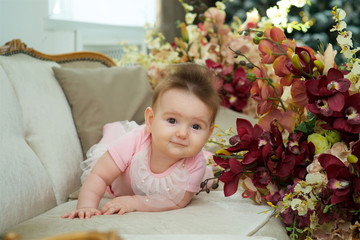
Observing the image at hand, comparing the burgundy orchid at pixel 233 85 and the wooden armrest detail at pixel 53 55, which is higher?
the wooden armrest detail at pixel 53 55

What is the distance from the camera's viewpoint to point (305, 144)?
1.27 meters

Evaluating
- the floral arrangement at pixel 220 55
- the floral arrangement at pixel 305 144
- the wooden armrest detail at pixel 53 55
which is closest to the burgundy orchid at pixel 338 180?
the floral arrangement at pixel 305 144

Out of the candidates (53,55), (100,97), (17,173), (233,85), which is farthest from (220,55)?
(17,173)

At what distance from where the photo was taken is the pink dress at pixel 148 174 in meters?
1.50

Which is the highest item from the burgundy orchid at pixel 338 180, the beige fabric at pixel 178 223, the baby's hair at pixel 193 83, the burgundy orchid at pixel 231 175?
the baby's hair at pixel 193 83

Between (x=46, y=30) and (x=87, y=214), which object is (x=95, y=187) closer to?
(x=87, y=214)

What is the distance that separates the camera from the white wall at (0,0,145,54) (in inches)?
90.3

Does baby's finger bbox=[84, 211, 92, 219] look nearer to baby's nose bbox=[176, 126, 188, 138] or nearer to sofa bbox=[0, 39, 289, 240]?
sofa bbox=[0, 39, 289, 240]

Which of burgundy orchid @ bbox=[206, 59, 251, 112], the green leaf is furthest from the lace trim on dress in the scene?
burgundy orchid @ bbox=[206, 59, 251, 112]

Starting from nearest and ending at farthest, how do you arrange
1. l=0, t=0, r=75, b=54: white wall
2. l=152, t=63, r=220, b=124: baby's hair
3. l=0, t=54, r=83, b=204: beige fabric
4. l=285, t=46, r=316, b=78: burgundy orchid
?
l=285, t=46, r=316, b=78: burgundy orchid → l=152, t=63, r=220, b=124: baby's hair → l=0, t=54, r=83, b=204: beige fabric → l=0, t=0, r=75, b=54: white wall

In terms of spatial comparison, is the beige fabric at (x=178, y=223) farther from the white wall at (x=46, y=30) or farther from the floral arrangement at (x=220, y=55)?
the white wall at (x=46, y=30)

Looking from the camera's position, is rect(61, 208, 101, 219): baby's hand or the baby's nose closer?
rect(61, 208, 101, 219): baby's hand

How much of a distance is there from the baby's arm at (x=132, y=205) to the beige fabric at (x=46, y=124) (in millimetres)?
276

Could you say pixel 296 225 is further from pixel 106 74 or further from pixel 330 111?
pixel 106 74
